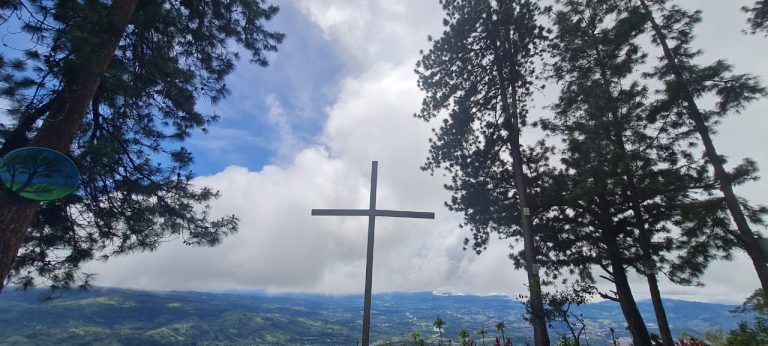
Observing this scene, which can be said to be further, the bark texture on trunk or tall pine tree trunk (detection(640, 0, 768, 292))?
the bark texture on trunk

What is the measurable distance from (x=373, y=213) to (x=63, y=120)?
579 cm

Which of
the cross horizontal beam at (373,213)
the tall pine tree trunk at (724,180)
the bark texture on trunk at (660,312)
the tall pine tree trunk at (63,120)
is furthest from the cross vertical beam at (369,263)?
the tall pine tree trunk at (724,180)

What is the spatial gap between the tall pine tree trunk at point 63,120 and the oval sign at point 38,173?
0.38m

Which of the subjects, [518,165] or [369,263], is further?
[518,165]

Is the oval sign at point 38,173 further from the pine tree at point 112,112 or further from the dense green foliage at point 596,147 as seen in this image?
the dense green foliage at point 596,147

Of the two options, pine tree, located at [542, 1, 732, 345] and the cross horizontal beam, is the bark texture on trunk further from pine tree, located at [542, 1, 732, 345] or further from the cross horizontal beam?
the cross horizontal beam

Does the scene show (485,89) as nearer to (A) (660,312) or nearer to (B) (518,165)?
(B) (518,165)

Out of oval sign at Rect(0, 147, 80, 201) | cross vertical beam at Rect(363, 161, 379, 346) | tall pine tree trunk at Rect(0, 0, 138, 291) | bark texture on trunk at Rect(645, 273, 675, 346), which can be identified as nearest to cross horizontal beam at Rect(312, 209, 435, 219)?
cross vertical beam at Rect(363, 161, 379, 346)

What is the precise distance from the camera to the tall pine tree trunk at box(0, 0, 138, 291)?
3.33m

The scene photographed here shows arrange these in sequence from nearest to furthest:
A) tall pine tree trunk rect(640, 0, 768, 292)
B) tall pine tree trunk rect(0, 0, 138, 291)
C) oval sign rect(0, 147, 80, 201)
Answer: oval sign rect(0, 147, 80, 201), tall pine tree trunk rect(0, 0, 138, 291), tall pine tree trunk rect(640, 0, 768, 292)

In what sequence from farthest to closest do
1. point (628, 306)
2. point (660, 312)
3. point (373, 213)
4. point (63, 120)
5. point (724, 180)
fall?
point (628, 306), point (660, 312), point (373, 213), point (724, 180), point (63, 120)

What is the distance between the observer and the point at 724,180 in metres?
7.56

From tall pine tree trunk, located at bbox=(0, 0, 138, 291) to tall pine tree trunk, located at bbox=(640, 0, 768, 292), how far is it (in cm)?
1093

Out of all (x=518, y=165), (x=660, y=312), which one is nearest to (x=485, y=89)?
(x=518, y=165)
